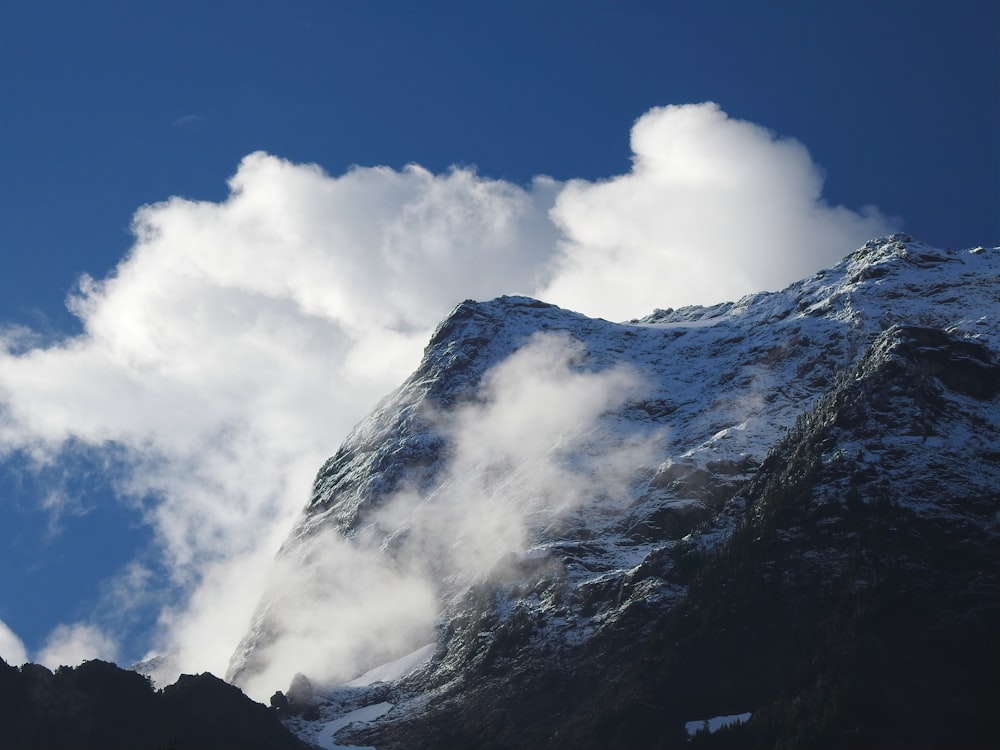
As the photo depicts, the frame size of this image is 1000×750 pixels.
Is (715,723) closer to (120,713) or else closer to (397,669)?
(397,669)

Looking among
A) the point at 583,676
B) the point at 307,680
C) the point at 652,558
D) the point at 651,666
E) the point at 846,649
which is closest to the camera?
the point at 846,649

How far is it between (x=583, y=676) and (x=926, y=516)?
47.1 metres

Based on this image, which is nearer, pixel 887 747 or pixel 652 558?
pixel 887 747

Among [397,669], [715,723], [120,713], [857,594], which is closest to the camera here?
[715,723]

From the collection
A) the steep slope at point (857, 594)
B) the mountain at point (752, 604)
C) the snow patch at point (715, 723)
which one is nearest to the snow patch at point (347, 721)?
the mountain at point (752, 604)

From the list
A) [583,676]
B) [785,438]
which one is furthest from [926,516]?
[583,676]

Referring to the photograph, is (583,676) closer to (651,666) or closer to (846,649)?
(651,666)

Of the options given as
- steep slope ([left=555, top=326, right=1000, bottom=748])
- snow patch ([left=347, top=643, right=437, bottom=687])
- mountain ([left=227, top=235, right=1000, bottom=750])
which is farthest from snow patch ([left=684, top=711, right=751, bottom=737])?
snow patch ([left=347, top=643, right=437, bottom=687])

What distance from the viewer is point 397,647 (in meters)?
194

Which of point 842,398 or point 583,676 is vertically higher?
point 842,398

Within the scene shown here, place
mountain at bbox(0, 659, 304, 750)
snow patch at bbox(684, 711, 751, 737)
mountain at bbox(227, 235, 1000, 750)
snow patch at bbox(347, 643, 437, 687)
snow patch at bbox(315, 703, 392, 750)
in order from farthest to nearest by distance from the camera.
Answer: snow patch at bbox(347, 643, 437, 687) < snow patch at bbox(315, 703, 392, 750) < mountain at bbox(0, 659, 304, 750) < snow patch at bbox(684, 711, 751, 737) < mountain at bbox(227, 235, 1000, 750)

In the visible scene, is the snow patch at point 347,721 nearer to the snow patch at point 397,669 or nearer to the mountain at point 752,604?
the mountain at point 752,604

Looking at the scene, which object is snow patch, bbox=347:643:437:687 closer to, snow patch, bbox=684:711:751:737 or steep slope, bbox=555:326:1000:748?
steep slope, bbox=555:326:1000:748

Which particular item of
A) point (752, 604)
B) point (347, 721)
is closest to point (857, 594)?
point (752, 604)
